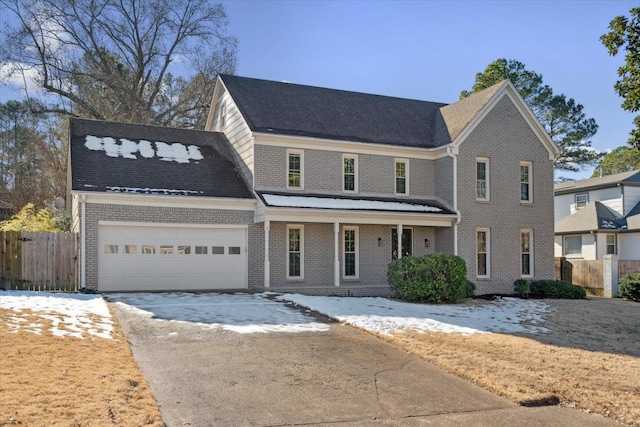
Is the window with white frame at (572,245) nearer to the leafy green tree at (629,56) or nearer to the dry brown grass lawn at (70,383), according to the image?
the leafy green tree at (629,56)

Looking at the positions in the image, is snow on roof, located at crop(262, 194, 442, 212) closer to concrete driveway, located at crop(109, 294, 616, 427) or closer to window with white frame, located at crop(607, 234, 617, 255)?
concrete driveway, located at crop(109, 294, 616, 427)

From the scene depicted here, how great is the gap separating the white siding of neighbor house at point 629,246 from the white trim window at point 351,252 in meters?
16.4

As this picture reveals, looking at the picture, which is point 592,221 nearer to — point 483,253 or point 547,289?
point 547,289

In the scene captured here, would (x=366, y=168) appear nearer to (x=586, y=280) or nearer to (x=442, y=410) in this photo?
(x=586, y=280)

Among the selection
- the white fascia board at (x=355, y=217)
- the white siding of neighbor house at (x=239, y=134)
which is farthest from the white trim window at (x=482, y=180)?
the white siding of neighbor house at (x=239, y=134)

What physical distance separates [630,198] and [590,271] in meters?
7.18

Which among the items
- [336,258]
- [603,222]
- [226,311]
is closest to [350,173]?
[336,258]

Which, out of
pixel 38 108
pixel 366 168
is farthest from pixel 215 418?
pixel 38 108

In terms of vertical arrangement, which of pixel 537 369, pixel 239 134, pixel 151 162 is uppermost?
pixel 239 134

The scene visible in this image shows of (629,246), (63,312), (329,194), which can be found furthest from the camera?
(629,246)

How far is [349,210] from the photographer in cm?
2088

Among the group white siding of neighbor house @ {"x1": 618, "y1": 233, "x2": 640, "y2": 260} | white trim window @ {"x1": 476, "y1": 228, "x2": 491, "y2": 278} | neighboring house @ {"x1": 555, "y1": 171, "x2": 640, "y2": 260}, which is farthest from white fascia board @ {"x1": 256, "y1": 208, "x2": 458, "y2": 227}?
white siding of neighbor house @ {"x1": 618, "y1": 233, "x2": 640, "y2": 260}

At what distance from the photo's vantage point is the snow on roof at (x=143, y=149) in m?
21.2

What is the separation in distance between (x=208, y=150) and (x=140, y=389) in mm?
16505
